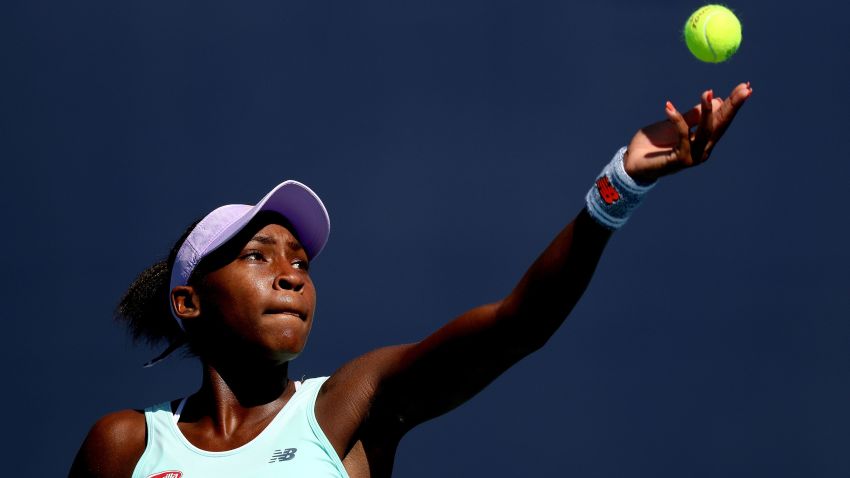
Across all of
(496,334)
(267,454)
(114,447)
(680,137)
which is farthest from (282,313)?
(680,137)

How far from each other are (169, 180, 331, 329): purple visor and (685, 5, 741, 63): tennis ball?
0.90 meters

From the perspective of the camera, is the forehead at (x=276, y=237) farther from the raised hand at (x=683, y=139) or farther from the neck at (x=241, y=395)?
the raised hand at (x=683, y=139)

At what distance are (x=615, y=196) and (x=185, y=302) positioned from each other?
121cm

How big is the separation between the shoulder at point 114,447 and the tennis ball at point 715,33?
1.41 metres

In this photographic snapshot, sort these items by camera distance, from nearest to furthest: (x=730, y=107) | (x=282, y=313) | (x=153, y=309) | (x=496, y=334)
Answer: (x=730, y=107) → (x=496, y=334) → (x=282, y=313) → (x=153, y=309)

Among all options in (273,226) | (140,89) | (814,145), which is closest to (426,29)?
(140,89)

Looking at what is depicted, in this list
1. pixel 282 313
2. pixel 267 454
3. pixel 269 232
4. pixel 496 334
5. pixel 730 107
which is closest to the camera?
pixel 730 107

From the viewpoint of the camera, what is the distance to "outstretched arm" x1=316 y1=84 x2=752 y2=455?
6.64 feet

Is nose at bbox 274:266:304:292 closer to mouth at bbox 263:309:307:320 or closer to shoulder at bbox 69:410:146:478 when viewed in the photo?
mouth at bbox 263:309:307:320

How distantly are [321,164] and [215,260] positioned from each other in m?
2.16

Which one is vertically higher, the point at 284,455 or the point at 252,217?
the point at 252,217

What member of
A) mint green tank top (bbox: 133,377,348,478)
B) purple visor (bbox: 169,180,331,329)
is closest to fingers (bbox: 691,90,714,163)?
mint green tank top (bbox: 133,377,348,478)

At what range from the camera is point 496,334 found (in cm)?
225

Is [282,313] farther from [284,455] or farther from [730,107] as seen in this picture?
[730,107]
